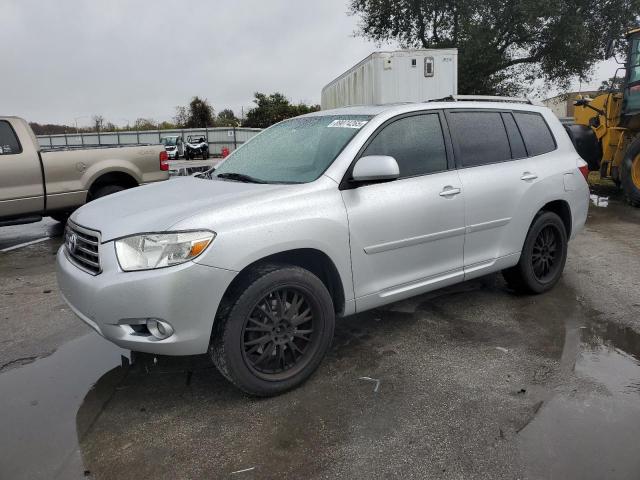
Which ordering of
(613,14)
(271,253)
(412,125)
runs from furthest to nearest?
(613,14), (412,125), (271,253)

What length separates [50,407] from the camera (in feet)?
9.82

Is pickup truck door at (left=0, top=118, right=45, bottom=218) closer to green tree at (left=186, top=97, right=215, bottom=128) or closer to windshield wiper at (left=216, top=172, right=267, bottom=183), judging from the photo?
windshield wiper at (left=216, top=172, right=267, bottom=183)

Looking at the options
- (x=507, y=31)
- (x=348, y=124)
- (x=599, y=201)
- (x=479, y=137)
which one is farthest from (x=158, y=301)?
(x=507, y=31)

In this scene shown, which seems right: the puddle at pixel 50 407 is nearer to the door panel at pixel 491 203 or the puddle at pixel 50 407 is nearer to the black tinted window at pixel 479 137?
the door panel at pixel 491 203

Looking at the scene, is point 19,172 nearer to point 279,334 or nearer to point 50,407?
point 50,407

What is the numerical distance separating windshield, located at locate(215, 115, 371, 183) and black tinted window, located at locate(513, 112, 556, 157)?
1.68 meters

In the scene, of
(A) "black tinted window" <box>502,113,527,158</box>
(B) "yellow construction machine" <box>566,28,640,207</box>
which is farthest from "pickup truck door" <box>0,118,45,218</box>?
(B) "yellow construction machine" <box>566,28,640,207</box>

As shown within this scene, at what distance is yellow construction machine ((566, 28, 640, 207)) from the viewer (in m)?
9.27

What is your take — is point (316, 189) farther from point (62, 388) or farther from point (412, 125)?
point (62, 388)

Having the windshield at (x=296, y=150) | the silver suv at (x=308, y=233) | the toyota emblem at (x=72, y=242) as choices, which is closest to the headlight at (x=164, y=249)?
the silver suv at (x=308, y=233)

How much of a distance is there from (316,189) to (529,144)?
7.60 feet

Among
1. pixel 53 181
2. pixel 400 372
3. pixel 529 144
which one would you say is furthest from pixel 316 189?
pixel 53 181

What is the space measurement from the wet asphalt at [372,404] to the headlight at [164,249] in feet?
2.90

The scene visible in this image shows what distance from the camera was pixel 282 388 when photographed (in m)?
3.03
